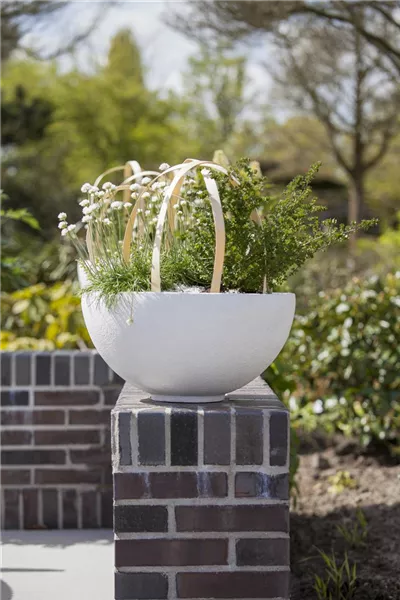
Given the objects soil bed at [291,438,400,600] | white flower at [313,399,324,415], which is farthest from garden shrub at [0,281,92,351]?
soil bed at [291,438,400,600]

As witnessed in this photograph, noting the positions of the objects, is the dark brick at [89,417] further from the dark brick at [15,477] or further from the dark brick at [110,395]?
the dark brick at [15,477]

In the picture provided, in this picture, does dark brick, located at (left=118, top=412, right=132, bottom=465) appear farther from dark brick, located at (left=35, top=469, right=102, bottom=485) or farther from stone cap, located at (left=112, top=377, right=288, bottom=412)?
dark brick, located at (left=35, top=469, right=102, bottom=485)

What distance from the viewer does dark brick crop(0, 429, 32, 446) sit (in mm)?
2695

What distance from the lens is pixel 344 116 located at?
39.9ft

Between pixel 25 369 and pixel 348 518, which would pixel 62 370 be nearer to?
pixel 25 369

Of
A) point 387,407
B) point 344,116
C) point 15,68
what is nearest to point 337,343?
point 387,407

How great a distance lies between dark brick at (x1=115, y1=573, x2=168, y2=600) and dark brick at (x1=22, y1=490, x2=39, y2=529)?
1.15 m

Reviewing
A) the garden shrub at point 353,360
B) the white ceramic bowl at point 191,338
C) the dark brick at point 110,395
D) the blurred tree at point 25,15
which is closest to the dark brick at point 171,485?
the white ceramic bowl at point 191,338

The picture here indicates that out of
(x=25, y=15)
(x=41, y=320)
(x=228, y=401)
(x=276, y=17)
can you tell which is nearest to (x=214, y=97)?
(x=25, y=15)

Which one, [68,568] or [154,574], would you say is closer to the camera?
[154,574]

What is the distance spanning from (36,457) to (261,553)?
129 centimetres

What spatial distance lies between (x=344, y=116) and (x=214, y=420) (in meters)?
11.3

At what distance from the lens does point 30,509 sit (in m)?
2.71

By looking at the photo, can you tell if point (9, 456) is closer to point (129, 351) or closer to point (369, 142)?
point (129, 351)
